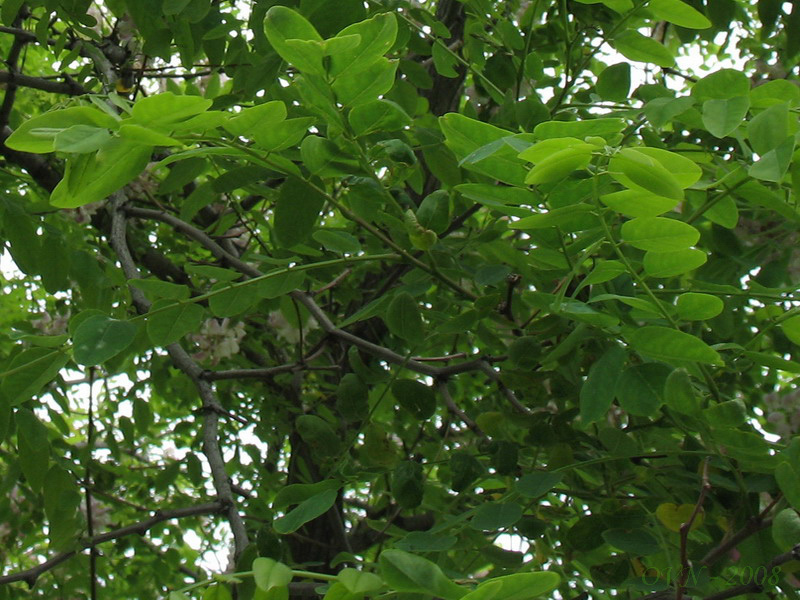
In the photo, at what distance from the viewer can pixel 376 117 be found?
72cm

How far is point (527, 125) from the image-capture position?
91 cm

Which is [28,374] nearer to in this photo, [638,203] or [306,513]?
[306,513]

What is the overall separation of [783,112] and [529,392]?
469mm

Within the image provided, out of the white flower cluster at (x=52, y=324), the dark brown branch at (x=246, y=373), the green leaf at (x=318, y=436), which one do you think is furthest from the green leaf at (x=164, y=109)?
the white flower cluster at (x=52, y=324)

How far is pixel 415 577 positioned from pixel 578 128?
33 cm

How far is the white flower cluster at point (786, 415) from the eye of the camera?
3.80ft

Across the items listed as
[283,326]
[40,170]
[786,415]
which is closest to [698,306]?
[786,415]

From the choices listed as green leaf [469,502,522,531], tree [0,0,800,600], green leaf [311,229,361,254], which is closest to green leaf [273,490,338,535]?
tree [0,0,800,600]

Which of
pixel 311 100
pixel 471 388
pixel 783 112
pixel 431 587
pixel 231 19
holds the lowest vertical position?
pixel 431 587

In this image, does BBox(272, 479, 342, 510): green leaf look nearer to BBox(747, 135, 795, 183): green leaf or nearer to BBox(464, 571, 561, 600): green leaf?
BBox(464, 571, 561, 600): green leaf

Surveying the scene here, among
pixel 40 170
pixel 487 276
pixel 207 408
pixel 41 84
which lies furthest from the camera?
pixel 40 170

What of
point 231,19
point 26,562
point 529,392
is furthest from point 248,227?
point 26,562

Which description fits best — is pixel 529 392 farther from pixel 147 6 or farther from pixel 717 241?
pixel 147 6

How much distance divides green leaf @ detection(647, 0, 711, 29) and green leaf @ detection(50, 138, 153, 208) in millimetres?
533
